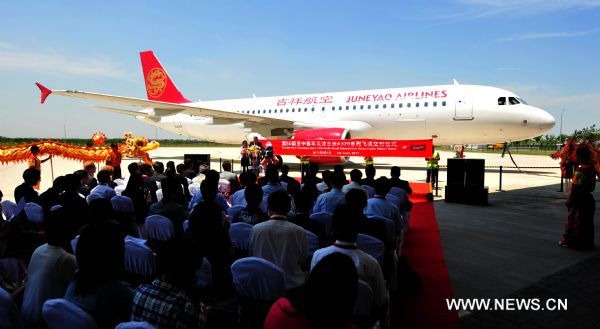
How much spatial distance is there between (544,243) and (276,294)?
5937mm

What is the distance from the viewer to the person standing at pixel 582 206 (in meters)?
6.30

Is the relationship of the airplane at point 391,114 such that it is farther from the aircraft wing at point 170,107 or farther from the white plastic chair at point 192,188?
the white plastic chair at point 192,188

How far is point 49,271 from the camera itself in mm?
2809

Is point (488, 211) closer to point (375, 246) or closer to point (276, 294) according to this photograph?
point (375, 246)

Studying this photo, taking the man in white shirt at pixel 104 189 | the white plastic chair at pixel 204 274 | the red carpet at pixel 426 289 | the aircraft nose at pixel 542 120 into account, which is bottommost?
the red carpet at pixel 426 289

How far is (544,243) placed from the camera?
6723 millimetres

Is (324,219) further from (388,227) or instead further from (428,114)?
(428,114)

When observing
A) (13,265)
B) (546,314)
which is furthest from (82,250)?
(546,314)

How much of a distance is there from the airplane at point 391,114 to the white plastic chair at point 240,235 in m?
14.3

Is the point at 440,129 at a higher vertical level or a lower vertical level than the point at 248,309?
higher

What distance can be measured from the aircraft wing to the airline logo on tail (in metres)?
8.36

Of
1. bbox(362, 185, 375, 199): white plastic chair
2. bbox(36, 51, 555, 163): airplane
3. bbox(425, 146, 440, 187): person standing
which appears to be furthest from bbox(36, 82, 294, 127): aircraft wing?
bbox(362, 185, 375, 199): white plastic chair

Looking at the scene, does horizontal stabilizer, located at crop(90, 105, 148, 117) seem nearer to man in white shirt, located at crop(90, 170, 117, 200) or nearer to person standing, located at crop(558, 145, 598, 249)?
man in white shirt, located at crop(90, 170, 117, 200)

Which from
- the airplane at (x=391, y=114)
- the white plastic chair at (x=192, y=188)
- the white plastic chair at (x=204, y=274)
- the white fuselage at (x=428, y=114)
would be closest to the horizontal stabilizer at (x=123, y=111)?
the airplane at (x=391, y=114)
